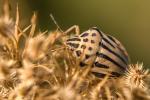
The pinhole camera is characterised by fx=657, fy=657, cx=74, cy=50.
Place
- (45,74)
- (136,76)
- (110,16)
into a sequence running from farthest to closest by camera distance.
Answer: (110,16) < (136,76) < (45,74)

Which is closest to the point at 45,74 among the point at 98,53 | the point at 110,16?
the point at 98,53

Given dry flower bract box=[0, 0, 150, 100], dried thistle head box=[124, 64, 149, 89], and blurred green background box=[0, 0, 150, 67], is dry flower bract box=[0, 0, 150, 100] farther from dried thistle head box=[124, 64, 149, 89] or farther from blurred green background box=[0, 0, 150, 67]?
blurred green background box=[0, 0, 150, 67]

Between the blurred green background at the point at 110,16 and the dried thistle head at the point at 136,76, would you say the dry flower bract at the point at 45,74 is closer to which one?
the dried thistle head at the point at 136,76

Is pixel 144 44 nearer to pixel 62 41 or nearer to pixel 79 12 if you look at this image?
pixel 79 12

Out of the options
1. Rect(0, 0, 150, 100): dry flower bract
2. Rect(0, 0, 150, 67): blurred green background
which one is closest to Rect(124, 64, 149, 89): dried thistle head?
Rect(0, 0, 150, 100): dry flower bract

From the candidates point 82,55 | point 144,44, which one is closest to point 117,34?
point 144,44

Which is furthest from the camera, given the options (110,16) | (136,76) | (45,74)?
(110,16)

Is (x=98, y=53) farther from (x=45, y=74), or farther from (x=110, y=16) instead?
(x=110, y=16)
